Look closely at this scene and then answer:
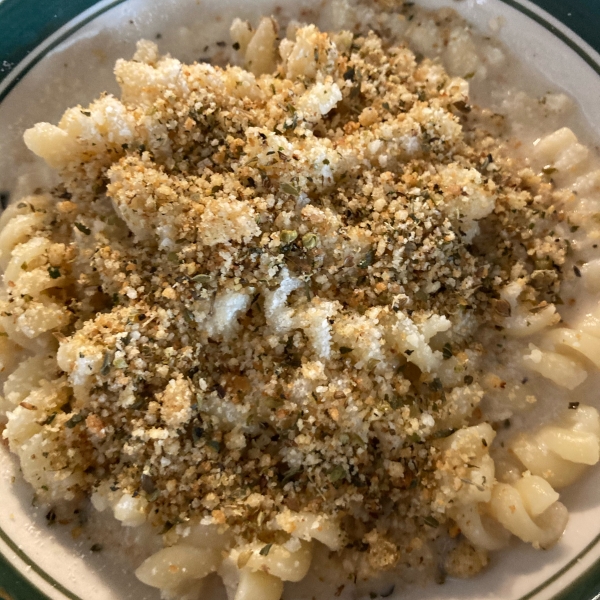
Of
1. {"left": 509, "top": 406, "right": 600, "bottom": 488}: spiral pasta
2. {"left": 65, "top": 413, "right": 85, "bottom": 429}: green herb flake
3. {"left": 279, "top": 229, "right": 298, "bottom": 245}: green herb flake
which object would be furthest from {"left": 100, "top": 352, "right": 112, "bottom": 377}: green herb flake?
{"left": 509, "top": 406, "right": 600, "bottom": 488}: spiral pasta

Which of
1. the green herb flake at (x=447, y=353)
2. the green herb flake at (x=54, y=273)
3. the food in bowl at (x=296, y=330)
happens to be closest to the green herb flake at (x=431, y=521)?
the food in bowl at (x=296, y=330)

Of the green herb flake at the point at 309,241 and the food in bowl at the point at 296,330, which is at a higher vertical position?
the green herb flake at the point at 309,241

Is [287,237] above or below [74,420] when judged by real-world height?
above

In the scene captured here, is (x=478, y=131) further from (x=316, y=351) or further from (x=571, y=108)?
(x=316, y=351)

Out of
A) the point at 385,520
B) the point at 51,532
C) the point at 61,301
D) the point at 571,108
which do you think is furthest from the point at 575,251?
the point at 51,532

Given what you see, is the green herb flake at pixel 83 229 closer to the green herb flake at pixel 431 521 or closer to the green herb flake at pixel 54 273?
the green herb flake at pixel 54 273

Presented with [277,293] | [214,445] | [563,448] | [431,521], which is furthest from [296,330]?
[563,448]

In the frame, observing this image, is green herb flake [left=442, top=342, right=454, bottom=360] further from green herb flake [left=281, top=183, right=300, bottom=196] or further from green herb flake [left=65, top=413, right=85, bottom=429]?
green herb flake [left=65, top=413, right=85, bottom=429]

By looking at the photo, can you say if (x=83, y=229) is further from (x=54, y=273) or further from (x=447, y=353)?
(x=447, y=353)

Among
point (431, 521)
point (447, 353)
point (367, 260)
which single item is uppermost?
point (367, 260)
